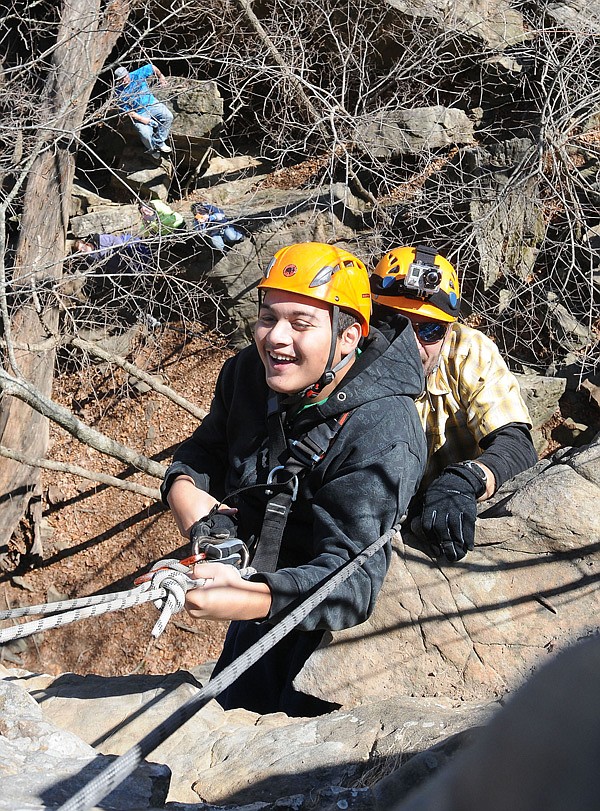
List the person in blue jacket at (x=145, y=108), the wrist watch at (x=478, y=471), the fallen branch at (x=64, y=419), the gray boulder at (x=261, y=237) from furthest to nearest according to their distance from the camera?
1. the gray boulder at (x=261, y=237)
2. the person in blue jacket at (x=145, y=108)
3. the fallen branch at (x=64, y=419)
4. the wrist watch at (x=478, y=471)

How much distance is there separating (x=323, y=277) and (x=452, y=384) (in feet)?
4.38

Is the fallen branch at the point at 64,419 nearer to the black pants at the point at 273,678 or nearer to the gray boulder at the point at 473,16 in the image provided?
the black pants at the point at 273,678

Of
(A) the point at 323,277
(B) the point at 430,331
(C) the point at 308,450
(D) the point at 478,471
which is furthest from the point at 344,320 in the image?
(B) the point at 430,331

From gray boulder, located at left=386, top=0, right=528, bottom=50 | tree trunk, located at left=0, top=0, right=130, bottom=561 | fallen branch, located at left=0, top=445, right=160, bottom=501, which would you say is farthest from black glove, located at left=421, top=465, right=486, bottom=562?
gray boulder, located at left=386, top=0, right=528, bottom=50

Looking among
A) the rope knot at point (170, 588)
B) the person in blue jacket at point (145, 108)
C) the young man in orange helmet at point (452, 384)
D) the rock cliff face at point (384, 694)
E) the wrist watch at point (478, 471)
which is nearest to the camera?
the rope knot at point (170, 588)

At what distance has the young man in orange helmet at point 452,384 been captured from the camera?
3471 millimetres

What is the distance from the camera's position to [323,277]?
8.18ft

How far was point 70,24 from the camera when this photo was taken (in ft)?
25.7

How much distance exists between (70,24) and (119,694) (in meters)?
7.16

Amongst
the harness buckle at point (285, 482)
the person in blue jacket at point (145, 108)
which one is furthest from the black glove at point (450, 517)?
the person in blue jacket at point (145, 108)

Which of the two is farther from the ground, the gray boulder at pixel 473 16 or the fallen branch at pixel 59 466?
the gray boulder at pixel 473 16

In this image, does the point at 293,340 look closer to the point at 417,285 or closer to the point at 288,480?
Result: the point at 288,480

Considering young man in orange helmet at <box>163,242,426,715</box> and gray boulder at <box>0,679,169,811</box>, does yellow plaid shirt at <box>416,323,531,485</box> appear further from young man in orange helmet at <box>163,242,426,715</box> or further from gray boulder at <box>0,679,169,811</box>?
gray boulder at <box>0,679,169,811</box>

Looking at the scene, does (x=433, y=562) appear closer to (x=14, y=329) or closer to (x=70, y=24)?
(x=14, y=329)
